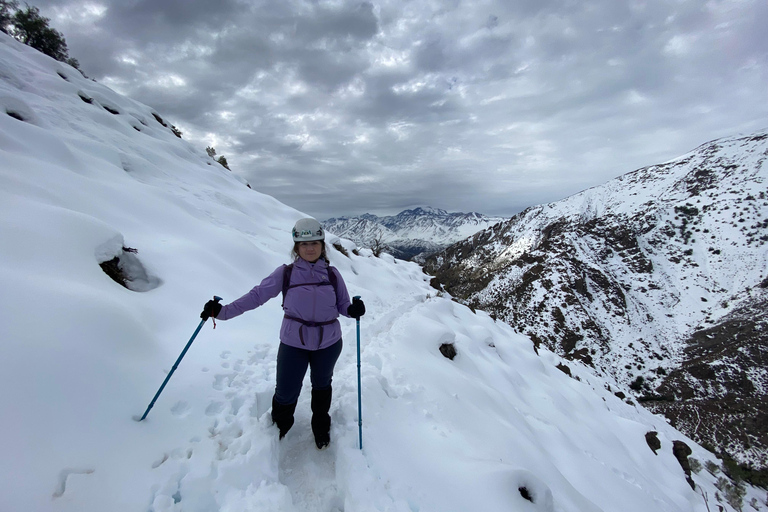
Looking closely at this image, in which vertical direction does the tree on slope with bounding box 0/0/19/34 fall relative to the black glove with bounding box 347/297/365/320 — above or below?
above

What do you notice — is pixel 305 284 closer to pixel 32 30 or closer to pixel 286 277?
pixel 286 277

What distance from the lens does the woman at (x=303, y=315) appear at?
13.5 ft

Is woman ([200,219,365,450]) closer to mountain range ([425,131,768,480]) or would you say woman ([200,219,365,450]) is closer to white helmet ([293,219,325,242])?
white helmet ([293,219,325,242])

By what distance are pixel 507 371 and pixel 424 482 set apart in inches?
451

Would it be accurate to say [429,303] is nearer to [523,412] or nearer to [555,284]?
[523,412]

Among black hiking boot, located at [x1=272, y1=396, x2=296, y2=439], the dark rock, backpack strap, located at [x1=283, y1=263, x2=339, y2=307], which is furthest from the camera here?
the dark rock

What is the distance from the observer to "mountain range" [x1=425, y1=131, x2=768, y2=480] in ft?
214

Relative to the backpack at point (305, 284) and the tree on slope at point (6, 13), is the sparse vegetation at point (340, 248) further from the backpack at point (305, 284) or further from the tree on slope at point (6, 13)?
the tree on slope at point (6, 13)

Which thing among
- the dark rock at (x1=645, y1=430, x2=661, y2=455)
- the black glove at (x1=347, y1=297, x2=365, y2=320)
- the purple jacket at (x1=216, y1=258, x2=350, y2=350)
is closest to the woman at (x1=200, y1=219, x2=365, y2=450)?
the purple jacket at (x1=216, y1=258, x2=350, y2=350)

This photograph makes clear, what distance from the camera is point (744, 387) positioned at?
64625mm

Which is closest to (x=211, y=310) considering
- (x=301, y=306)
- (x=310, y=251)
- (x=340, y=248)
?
(x=301, y=306)

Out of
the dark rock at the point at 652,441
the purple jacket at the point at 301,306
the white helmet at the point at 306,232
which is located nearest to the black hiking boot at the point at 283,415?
the purple jacket at the point at 301,306

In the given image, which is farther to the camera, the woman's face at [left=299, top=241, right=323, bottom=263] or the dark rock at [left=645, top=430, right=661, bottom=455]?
the dark rock at [left=645, top=430, right=661, bottom=455]

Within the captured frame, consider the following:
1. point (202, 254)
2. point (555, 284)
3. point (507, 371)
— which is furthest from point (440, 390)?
point (555, 284)
